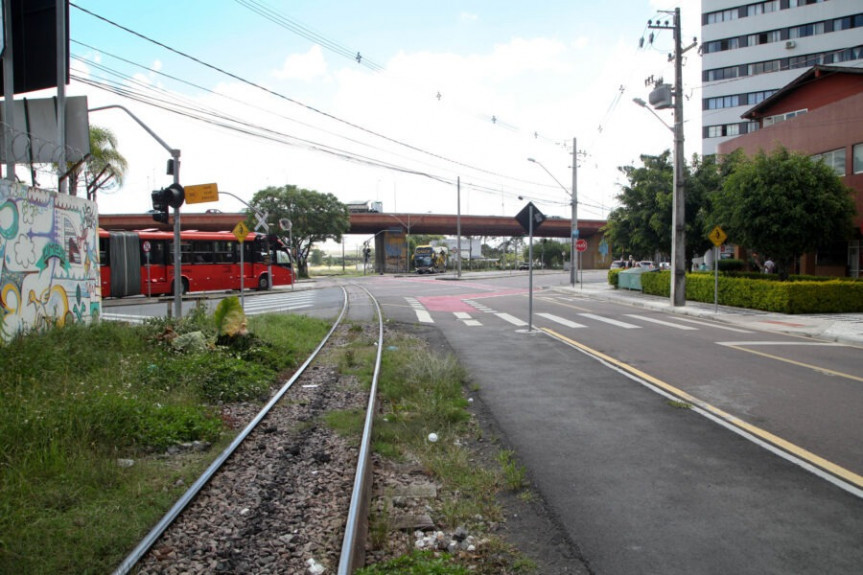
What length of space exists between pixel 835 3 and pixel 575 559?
65678mm

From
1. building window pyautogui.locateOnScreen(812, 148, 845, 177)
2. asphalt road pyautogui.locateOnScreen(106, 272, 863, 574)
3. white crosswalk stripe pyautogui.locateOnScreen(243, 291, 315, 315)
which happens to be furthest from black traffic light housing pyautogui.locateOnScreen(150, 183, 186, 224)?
building window pyautogui.locateOnScreen(812, 148, 845, 177)

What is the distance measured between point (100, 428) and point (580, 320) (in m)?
15.2

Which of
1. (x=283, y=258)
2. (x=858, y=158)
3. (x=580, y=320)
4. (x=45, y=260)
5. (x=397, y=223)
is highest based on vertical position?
(x=397, y=223)

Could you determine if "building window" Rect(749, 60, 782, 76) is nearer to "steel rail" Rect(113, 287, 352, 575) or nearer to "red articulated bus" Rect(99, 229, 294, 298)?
"red articulated bus" Rect(99, 229, 294, 298)

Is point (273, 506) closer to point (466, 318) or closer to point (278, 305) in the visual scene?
point (466, 318)

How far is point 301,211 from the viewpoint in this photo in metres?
63.9

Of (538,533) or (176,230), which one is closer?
(538,533)

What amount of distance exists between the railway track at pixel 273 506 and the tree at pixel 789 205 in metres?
19.0

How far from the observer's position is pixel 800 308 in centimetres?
1988

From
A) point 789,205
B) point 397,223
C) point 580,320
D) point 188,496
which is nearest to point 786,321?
point 789,205

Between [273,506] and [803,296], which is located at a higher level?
[803,296]

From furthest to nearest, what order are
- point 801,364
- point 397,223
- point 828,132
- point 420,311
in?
1. point 397,223
2. point 828,132
3. point 420,311
4. point 801,364

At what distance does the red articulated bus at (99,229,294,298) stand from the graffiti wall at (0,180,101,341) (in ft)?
50.4

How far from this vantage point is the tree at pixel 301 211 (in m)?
63.8
